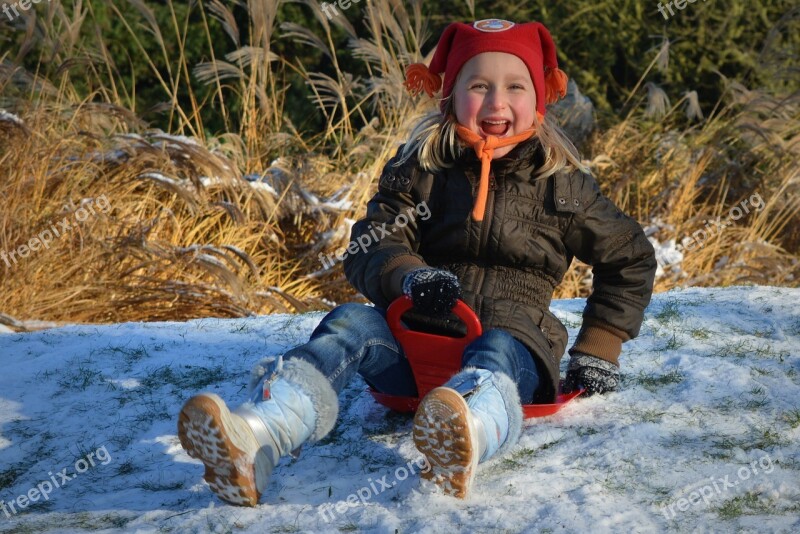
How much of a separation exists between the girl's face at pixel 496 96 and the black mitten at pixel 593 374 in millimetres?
637

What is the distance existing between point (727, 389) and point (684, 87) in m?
5.51

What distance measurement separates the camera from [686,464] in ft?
7.63

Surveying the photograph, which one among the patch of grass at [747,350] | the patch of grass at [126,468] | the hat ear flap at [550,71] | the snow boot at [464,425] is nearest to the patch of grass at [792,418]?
the patch of grass at [747,350]

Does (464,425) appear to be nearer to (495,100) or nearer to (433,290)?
(433,290)

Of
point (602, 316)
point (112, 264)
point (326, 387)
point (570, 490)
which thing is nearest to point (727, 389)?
point (602, 316)

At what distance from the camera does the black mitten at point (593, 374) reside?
2.74 m

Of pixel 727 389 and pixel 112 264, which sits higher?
pixel 727 389

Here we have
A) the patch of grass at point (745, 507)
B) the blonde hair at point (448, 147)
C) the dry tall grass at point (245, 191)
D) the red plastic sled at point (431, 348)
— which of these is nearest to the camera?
the patch of grass at point (745, 507)

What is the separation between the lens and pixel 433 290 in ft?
7.70

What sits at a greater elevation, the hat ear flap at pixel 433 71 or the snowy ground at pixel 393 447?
the hat ear flap at pixel 433 71

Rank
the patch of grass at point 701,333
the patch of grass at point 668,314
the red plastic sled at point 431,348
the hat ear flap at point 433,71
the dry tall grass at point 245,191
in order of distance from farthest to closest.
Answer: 1. the dry tall grass at point 245,191
2. the patch of grass at point 668,314
3. the patch of grass at point 701,333
4. the hat ear flap at point 433,71
5. the red plastic sled at point 431,348

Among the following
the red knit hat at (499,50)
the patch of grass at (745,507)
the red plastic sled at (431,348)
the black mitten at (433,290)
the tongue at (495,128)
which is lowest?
the patch of grass at (745,507)

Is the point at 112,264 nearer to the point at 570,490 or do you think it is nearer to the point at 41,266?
the point at 41,266

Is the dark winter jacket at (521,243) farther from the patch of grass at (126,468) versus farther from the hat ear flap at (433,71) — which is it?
the patch of grass at (126,468)
